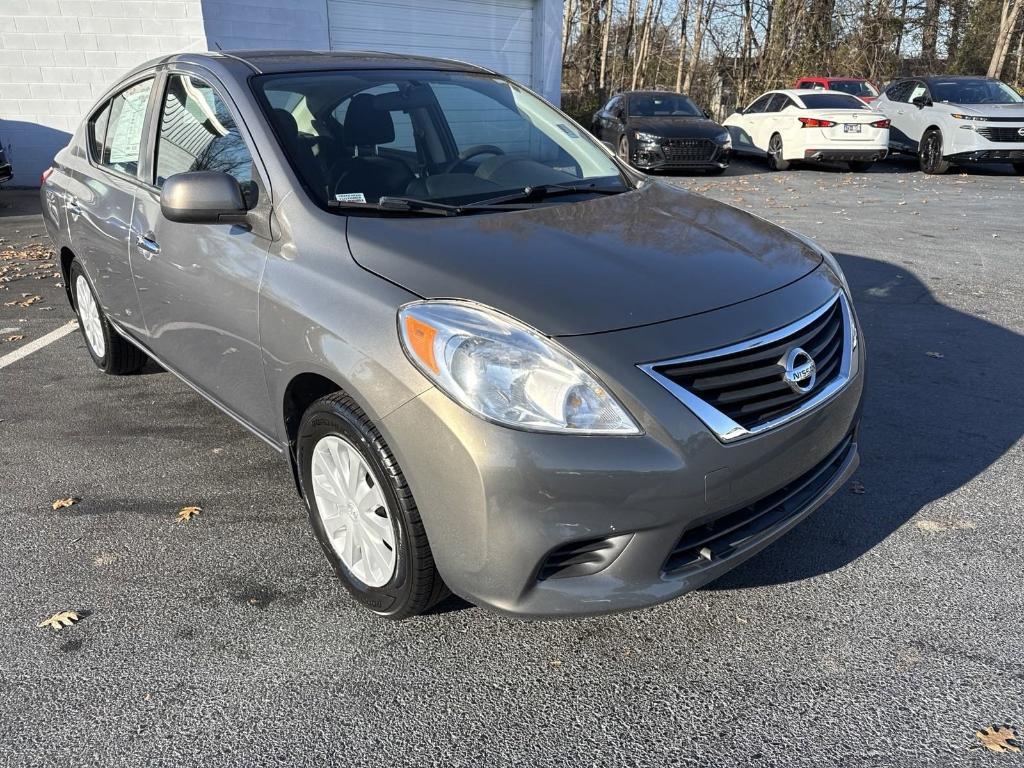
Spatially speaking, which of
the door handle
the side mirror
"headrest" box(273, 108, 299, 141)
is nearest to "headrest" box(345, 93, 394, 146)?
"headrest" box(273, 108, 299, 141)

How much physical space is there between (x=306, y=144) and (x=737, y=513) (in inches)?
78.4

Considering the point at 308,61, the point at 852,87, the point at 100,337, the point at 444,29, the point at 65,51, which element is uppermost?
the point at 444,29

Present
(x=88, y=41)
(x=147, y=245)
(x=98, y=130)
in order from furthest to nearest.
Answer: (x=88, y=41), (x=98, y=130), (x=147, y=245)

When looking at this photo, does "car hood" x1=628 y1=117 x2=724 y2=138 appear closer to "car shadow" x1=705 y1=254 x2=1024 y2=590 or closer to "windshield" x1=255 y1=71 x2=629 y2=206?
"car shadow" x1=705 y1=254 x2=1024 y2=590

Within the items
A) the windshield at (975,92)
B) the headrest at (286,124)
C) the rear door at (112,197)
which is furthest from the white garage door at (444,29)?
the headrest at (286,124)

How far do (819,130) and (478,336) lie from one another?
1455cm

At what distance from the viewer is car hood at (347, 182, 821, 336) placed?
238cm

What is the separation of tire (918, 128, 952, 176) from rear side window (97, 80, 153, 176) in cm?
1411

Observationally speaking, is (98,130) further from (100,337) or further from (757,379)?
(757,379)

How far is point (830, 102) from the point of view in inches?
614

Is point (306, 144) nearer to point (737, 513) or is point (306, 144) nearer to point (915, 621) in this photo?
point (737, 513)

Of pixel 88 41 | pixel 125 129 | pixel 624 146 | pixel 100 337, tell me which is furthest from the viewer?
pixel 624 146

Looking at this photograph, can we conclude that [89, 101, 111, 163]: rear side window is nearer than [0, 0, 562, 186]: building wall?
Yes

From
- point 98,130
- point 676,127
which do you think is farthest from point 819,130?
point 98,130
